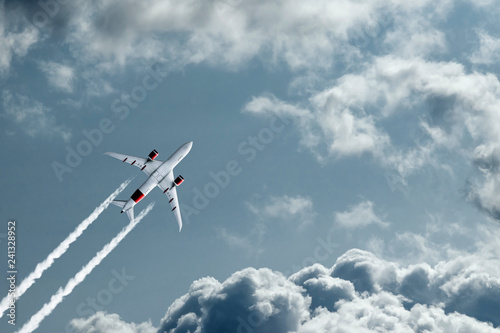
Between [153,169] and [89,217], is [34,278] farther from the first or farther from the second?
[153,169]

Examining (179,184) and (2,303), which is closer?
(2,303)

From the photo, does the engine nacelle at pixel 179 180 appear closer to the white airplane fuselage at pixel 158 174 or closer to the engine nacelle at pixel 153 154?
the white airplane fuselage at pixel 158 174

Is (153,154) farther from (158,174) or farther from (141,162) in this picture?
(158,174)

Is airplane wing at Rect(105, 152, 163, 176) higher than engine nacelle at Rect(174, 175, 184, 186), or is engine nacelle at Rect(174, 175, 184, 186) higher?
airplane wing at Rect(105, 152, 163, 176)

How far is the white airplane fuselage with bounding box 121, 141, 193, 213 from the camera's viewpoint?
156 m

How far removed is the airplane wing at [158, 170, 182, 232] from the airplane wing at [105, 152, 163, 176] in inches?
Answer: 232

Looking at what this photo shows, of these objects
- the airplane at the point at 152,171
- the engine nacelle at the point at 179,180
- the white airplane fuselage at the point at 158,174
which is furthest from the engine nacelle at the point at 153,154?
the engine nacelle at the point at 179,180

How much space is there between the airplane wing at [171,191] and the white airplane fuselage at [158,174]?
148 inches

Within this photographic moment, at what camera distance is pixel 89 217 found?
504ft

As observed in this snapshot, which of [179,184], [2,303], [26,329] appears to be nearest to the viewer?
[2,303]

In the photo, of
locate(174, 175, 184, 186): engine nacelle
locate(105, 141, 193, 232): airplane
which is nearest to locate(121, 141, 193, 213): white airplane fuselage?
locate(105, 141, 193, 232): airplane

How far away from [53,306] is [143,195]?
152 feet

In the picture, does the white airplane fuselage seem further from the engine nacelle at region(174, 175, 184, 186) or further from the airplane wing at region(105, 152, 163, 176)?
the engine nacelle at region(174, 175, 184, 186)

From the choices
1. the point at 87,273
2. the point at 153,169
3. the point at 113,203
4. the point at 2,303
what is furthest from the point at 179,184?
the point at 2,303
